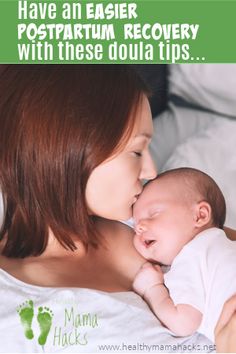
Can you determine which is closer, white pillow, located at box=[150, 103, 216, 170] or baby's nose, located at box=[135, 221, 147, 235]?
baby's nose, located at box=[135, 221, 147, 235]

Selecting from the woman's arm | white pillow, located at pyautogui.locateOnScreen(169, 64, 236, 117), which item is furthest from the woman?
white pillow, located at pyautogui.locateOnScreen(169, 64, 236, 117)

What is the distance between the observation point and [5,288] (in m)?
0.58

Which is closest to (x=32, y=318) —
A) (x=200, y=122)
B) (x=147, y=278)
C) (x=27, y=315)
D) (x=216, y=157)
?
(x=27, y=315)

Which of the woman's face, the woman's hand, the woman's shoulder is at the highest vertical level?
the woman's face

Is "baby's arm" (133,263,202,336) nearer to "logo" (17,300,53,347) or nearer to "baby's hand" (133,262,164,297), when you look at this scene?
"baby's hand" (133,262,164,297)

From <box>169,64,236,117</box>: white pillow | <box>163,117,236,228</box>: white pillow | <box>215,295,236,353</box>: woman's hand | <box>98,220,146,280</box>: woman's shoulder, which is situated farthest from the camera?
<box>169,64,236,117</box>: white pillow

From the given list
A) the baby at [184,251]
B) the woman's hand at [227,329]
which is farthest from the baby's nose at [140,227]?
the woman's hand at [227,329]

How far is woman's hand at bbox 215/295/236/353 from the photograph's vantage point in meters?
0.53

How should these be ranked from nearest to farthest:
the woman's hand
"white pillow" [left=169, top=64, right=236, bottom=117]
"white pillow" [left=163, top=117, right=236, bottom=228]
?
1. the woman's hand
2. "white pillow" [left=163, top=117, right=236, bottom=228]
3. "white pillow" [left=169, top=64, right=236, bottom=117]

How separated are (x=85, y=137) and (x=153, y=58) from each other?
0.16 meters

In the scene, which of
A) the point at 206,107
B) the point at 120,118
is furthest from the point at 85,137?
the point at 206,107

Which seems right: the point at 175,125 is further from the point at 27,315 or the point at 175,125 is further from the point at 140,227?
the point at 27,315

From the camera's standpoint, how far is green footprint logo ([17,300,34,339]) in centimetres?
55

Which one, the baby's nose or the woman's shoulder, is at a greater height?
the baby's nose
